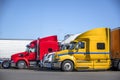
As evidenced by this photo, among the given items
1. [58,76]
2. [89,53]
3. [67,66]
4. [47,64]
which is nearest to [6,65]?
[47,64]

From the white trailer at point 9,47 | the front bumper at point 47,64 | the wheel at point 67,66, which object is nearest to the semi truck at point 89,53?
the wheel at point 67,66

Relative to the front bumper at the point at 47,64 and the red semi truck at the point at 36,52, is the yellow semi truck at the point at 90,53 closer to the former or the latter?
the front bumper at the point at 47,64

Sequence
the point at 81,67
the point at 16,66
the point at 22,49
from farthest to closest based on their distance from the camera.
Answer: the point at 22,49 < the point at 16,66 < the point at 81,67

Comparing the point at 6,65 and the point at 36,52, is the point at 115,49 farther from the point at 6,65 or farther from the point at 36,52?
the point at 6,65

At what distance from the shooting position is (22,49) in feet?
105

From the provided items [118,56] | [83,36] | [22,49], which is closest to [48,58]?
[83,36]

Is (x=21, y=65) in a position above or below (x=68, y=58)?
below

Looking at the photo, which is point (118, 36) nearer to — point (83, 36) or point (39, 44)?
point (83, 36)

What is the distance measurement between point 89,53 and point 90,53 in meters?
0.07

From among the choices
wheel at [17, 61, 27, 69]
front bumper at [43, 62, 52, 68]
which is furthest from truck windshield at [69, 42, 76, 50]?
wheel at [17, 61, 27, 69]

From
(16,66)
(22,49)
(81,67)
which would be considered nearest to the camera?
(81,67)

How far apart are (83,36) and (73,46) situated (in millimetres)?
1034

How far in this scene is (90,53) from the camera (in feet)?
75.7

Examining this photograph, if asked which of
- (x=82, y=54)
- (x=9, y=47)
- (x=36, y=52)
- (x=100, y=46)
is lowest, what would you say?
(x=82, y=54)
